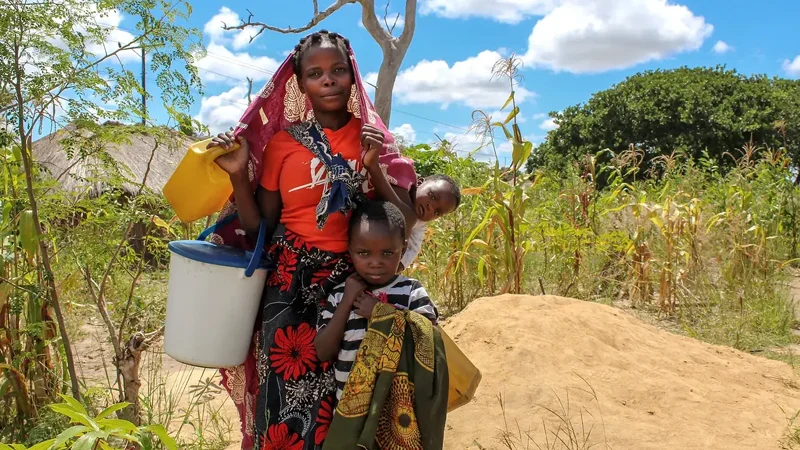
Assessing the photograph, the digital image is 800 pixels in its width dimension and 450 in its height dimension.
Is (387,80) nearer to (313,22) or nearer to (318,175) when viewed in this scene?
(313,22)

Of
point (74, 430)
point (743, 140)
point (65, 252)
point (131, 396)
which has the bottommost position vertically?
point (131, 396)

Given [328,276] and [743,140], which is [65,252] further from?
[743,140]

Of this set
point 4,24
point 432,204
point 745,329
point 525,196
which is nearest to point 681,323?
point 745,329

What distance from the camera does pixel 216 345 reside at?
5.99ft

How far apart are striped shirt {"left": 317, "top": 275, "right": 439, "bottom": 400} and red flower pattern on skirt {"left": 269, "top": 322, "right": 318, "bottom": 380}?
0.18 feet

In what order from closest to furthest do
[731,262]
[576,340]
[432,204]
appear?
[432,204], [576,340], [731,262]

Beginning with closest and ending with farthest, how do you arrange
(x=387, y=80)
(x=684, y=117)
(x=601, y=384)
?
(x=601, y=384) → (x=387, y=80) → (x=684, y=117)

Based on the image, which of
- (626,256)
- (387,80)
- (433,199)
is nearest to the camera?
(433,199)

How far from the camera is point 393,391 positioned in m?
1.70

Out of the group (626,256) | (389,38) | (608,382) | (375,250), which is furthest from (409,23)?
(375,250)

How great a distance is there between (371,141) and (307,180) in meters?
0.24

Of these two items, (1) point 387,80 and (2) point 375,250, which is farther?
(1) point 387,80

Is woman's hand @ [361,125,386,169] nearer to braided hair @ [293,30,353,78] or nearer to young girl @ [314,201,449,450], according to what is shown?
young girl @ [314,201,449,450]

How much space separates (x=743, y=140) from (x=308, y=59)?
51.8 ft
